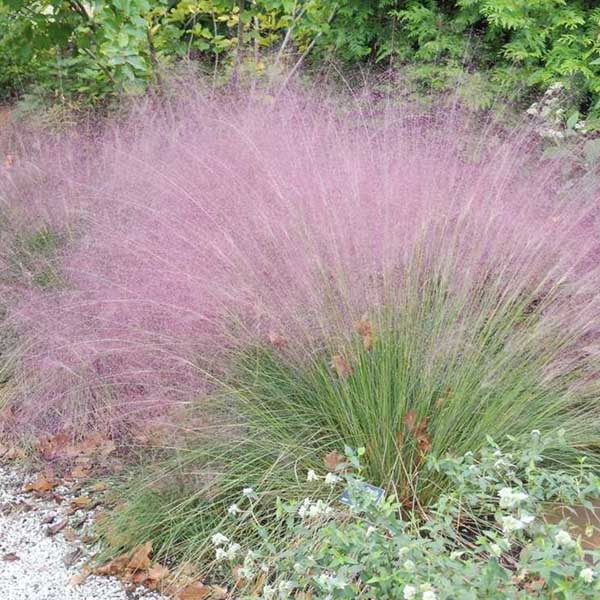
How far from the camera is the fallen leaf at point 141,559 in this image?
95.5 inches

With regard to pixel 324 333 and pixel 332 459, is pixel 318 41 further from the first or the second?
pixel 332 459

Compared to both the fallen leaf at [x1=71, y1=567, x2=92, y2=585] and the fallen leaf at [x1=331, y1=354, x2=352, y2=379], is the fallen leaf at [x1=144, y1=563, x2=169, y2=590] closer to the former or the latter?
the fallen leaf at [x1=71, y1=567, x2=92, y2=585]

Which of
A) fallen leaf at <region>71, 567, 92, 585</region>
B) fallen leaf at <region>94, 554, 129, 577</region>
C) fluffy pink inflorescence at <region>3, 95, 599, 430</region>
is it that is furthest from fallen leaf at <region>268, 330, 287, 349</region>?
fallen leaf at <region>71, 567, 92, 585</region>

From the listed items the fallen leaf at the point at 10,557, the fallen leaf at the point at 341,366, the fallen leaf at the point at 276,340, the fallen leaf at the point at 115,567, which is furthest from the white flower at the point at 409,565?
the fallen leaf at the point at 10,557

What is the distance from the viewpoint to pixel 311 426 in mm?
2551

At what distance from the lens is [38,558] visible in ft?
8.45

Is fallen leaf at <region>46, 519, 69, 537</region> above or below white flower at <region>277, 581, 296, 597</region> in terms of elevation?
below

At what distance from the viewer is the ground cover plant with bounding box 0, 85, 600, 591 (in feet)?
7.94

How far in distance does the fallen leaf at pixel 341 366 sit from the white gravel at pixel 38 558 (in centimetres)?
83

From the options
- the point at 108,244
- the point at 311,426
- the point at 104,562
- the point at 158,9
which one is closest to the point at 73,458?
the point at 104,562

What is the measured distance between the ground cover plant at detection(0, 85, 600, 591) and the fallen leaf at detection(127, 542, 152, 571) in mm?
44

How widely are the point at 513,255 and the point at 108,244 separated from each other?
1.41 m

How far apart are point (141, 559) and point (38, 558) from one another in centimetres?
38

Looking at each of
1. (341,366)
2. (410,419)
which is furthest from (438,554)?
(341,366)
